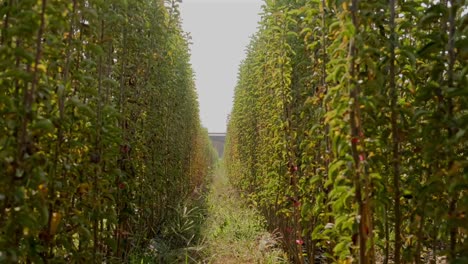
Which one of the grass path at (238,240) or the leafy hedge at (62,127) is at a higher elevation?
the leafy hedge at (62,127)

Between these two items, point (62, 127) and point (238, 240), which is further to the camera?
point (238, 240)

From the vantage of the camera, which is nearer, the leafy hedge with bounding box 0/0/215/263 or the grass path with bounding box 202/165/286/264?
the leafy hedge with bounding box 0/0/215/263

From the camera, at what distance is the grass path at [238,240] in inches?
267

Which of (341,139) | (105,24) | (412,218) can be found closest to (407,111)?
(341,139)

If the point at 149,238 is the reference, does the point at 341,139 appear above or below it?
above

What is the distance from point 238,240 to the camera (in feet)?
27.2

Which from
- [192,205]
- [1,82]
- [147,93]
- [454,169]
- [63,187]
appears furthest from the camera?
[192,205]

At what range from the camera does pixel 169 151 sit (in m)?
8.70

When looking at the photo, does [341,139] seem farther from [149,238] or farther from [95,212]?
[149,238]

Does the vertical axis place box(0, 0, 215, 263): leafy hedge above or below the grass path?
above

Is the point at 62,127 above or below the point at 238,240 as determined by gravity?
above

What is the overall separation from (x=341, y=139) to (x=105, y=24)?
8.96 ft

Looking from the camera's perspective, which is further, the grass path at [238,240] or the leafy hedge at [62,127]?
the grass path at [238,240]

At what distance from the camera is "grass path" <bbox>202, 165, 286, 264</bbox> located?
6.79 metres
